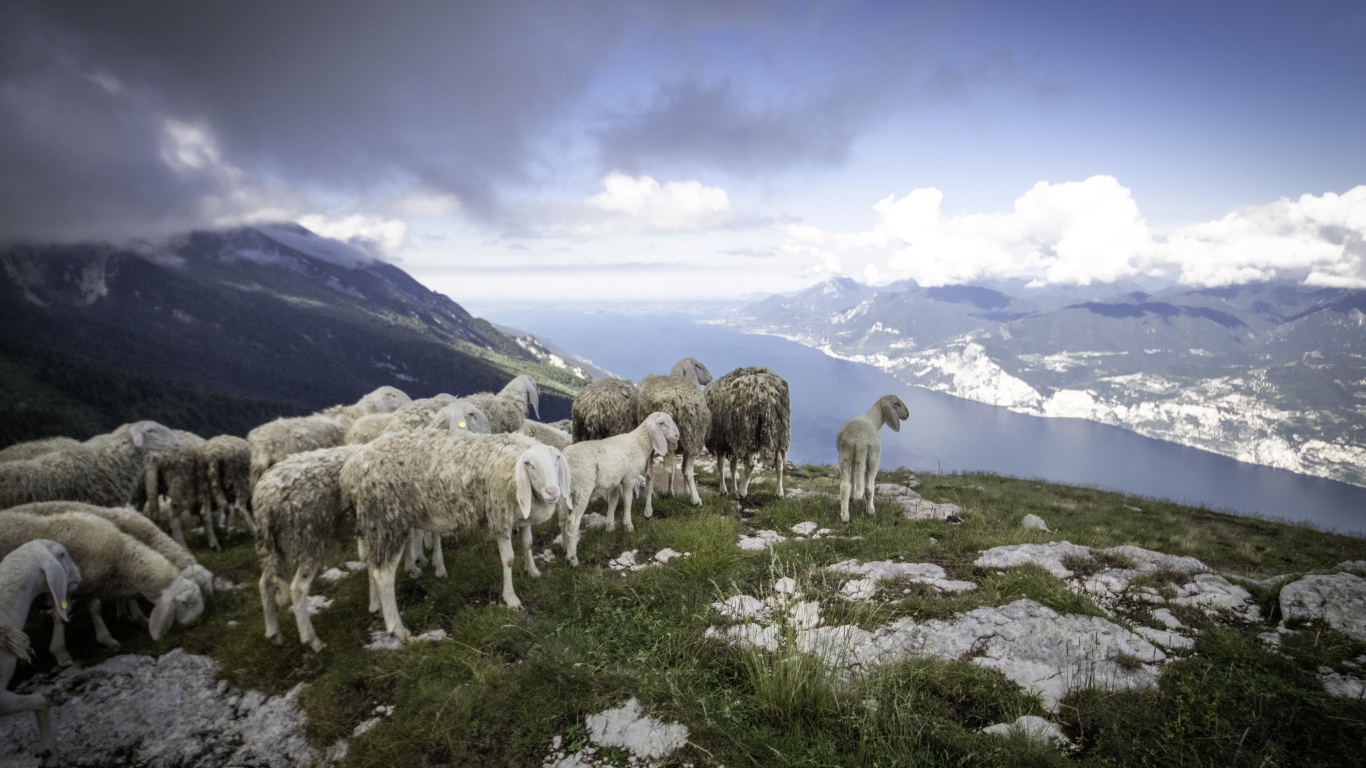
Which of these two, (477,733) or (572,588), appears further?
(572,588)

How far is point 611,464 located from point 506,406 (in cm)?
483

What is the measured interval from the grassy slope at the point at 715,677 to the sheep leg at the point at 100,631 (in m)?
0.14

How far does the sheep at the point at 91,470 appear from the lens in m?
10.1

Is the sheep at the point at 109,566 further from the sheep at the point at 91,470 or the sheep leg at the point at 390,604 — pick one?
the sheep leg at the point at 390,604

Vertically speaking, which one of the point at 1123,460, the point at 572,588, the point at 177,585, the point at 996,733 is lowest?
the point at 1123,460

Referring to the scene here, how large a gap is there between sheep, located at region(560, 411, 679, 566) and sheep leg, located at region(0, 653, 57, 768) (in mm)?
5915

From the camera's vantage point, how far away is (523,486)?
23.4ft

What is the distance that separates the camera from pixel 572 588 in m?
7.53

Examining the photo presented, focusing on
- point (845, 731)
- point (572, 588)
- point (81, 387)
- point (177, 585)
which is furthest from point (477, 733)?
point (81, 387)

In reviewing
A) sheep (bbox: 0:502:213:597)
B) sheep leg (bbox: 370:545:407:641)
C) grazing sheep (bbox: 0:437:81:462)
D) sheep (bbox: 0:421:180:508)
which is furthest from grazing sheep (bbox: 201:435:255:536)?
sheep leg (bbox: 370:545:407:641)

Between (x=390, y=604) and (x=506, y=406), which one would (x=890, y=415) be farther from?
(x=390, y=604)

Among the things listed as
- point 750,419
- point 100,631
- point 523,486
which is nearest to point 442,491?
point 523,486

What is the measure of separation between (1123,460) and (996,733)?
711 feet

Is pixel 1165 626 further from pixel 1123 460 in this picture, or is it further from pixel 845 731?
pixel 1123 460
